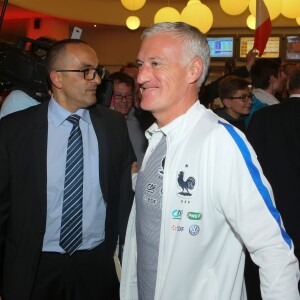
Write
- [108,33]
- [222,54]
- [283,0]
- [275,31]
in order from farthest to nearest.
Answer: [108,33], [275,31], [222,54], [283,0]

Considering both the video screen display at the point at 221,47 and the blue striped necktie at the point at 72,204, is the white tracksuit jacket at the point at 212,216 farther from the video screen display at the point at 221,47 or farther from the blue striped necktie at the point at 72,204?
the video screen display at the point at 221,47

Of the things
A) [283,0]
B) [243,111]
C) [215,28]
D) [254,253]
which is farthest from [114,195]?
[215,28]

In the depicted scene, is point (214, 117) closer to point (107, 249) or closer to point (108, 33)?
point (107, 249)

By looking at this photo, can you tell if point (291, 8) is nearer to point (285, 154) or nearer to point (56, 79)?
point (285, 154)

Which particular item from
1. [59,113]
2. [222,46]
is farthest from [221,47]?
[59,113]

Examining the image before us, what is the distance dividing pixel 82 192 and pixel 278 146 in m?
1.13

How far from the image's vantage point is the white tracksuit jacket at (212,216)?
46.1 inches

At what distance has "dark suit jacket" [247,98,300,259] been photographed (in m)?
2.42

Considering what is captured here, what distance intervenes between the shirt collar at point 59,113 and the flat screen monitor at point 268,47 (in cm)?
659

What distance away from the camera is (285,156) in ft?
7.97

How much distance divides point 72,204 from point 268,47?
7.33 meters

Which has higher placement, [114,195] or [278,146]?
[278,146]

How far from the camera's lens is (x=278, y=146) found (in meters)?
2.45

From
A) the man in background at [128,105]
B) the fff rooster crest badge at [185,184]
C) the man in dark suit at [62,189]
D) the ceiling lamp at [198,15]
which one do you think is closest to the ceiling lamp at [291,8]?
the ceiling lamp at [198,15]
